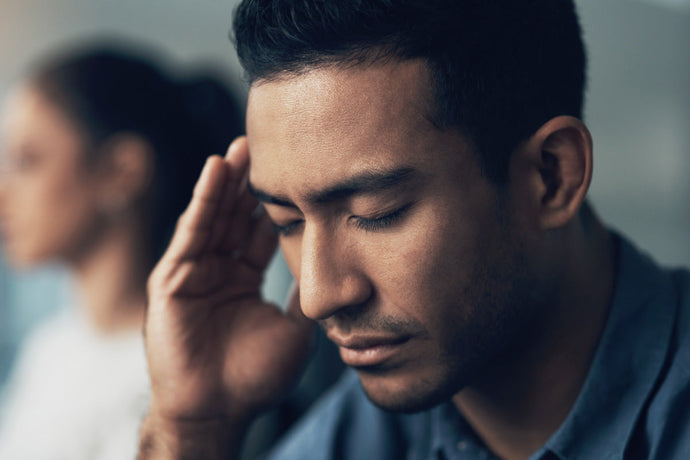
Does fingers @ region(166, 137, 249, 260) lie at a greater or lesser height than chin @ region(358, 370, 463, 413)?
A: greater

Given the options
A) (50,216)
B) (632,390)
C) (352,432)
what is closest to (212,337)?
(352,432)

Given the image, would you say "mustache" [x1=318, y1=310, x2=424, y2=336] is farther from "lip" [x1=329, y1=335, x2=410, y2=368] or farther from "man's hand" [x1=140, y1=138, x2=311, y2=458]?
"man's hand" [x1=140, y1=138, x2=311, y2=458]

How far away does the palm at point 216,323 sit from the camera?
3.50ft

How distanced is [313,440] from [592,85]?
2.27m

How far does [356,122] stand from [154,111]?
3.54ft

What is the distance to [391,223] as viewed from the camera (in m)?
0.79

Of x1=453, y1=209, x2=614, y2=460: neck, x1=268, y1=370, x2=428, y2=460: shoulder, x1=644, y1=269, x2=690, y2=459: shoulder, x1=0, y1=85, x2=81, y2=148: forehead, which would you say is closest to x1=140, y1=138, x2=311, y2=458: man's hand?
x1=268, y1=370, x2=428, y2=460: shoulder

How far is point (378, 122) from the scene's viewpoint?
766mm

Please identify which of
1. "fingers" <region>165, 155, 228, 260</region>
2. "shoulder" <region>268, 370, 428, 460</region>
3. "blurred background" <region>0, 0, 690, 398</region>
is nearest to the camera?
"fingers" <region>165, 155, 228, 260</region>

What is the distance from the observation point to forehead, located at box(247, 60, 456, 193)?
2.52 feet

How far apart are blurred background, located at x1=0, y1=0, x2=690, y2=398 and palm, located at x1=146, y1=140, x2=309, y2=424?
1.16 m

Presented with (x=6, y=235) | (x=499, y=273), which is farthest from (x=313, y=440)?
(x=6, y=235)

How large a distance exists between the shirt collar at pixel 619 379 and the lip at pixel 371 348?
0.86ft

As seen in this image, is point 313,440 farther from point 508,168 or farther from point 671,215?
point 671,215
